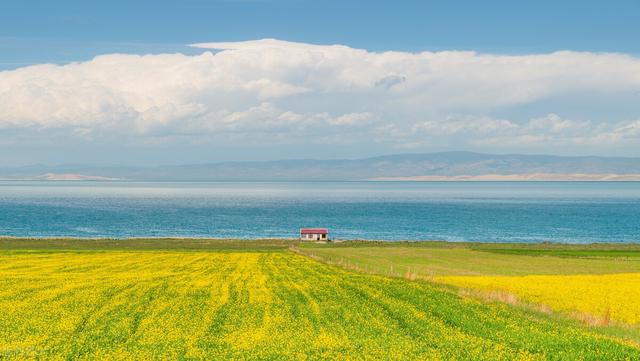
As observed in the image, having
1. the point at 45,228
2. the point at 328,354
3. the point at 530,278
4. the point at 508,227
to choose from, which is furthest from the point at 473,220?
the point at 328,354

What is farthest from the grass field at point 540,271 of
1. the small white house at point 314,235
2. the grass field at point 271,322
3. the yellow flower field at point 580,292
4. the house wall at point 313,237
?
the house wall at point 313,237

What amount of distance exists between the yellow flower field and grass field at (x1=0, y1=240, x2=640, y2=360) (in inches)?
177

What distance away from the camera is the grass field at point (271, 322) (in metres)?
26.0

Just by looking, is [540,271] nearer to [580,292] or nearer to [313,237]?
[580,292]

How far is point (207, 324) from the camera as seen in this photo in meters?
31.7

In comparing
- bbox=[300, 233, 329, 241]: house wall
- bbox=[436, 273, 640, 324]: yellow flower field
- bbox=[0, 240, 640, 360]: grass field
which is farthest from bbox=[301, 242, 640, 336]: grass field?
bbox=[300, 233, 329, 241]: house wall

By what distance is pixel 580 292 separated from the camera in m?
45.8

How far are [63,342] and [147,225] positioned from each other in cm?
14772

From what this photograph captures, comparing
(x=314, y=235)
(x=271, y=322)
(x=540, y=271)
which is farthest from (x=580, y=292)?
(x=314, y=235)

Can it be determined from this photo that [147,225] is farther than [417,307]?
→ Yes

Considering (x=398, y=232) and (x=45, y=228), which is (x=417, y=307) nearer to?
(x=398, y=232)

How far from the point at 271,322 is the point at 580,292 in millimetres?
23664

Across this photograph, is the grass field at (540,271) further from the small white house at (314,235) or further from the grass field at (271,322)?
the small white house at (314,235)

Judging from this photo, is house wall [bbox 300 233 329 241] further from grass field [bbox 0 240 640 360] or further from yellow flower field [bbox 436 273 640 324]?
grass field [bbox 0 240 640 360]
